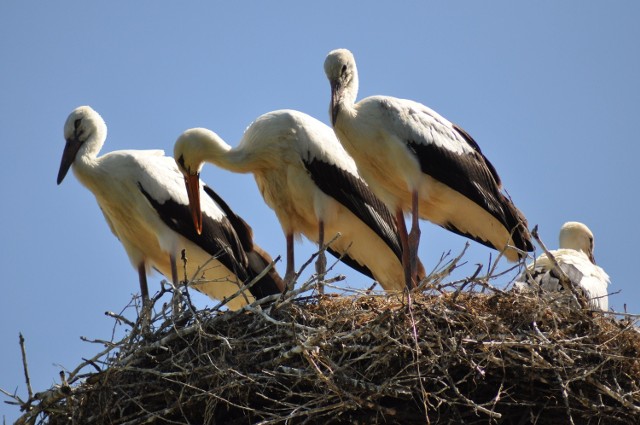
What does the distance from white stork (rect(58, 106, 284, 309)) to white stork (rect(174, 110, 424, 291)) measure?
0.28m

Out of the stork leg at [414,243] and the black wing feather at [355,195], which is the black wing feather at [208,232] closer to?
the black wing feather at [355,195]

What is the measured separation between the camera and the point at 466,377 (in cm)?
741

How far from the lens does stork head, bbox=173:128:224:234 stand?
1016 centimetres

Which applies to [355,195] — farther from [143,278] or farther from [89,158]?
[89,158]

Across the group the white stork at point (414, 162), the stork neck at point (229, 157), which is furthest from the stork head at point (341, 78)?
the stork neck at point (229, 157)

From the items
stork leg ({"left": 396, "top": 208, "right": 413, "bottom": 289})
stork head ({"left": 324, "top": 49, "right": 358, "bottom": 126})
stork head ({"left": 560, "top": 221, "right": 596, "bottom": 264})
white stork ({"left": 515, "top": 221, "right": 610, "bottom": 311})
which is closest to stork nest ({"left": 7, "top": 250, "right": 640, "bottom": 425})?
white stork ({"left": 515, "top": 221, "right": 610, "bottom": 311})

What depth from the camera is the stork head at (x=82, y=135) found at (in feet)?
35.1

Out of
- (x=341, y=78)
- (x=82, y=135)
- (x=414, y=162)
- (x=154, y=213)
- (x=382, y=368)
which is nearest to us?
(x=382, y=368)

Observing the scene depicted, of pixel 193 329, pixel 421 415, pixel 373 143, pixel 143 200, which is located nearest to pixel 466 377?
pixel 421 415

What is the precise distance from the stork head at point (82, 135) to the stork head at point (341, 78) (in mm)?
1922

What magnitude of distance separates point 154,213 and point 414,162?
204 centimetres

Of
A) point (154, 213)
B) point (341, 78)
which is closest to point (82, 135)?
point (154, 213)

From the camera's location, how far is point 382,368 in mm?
7570

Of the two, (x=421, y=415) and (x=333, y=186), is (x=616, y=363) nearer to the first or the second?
(x=421, y=415)
